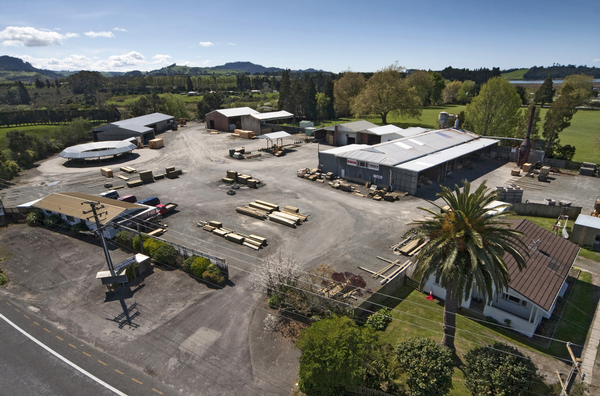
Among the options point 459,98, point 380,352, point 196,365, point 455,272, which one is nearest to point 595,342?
point 455,272

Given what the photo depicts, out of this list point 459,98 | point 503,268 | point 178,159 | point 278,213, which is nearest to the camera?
point 503,268

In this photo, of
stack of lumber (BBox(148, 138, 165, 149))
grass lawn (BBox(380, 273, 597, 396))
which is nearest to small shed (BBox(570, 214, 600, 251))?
grass lawn (BBox(380, 273, 597, 396))

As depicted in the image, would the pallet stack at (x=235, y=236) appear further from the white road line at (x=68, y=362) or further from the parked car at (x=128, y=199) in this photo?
the white road line at (x=68, y=362)

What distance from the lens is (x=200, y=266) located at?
28.2m

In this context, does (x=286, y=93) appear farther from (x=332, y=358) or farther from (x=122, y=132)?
(x=332, y=358)

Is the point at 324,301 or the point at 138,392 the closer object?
the point at 138,392

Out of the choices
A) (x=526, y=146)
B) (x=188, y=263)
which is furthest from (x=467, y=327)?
(x=526, y=146)

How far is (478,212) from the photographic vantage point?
17719mm

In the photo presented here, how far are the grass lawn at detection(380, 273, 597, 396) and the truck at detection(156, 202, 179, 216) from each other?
29051 mm

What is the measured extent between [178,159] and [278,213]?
36434 millimetres

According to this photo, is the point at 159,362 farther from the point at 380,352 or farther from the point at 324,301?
the point at 380,352

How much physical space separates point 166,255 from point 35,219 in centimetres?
2163

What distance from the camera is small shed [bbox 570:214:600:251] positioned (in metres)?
32.4

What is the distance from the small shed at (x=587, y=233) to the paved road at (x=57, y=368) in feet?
130
